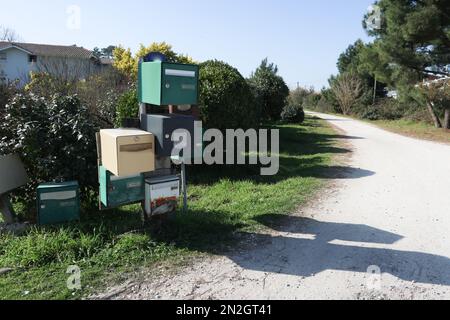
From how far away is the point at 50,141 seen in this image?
4.68 meters

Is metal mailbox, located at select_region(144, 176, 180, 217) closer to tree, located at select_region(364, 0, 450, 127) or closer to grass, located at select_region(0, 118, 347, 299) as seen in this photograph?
grass, located at select_region(0, 118, 347, 299)

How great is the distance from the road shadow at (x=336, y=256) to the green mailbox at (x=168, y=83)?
1727 mm

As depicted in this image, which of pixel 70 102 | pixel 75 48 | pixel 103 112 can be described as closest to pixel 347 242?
pixel 70 102

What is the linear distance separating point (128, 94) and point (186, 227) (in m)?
4.04

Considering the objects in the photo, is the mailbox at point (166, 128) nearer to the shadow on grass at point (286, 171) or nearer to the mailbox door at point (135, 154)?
the mailbox door at point (135, 154)

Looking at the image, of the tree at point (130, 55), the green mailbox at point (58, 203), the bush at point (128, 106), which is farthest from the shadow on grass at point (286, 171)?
the tree at point (130, 55)

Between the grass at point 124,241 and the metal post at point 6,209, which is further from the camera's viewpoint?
the metal post at point 6,209

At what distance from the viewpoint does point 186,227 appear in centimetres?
412

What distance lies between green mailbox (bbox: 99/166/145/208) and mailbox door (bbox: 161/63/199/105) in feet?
3.11

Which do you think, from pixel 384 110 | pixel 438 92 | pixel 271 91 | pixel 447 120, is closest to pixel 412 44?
pixel 438 92

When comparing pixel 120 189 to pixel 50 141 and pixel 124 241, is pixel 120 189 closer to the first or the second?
pixel 124 241

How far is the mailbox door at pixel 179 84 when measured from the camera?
11.9 feet

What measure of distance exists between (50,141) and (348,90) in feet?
107
